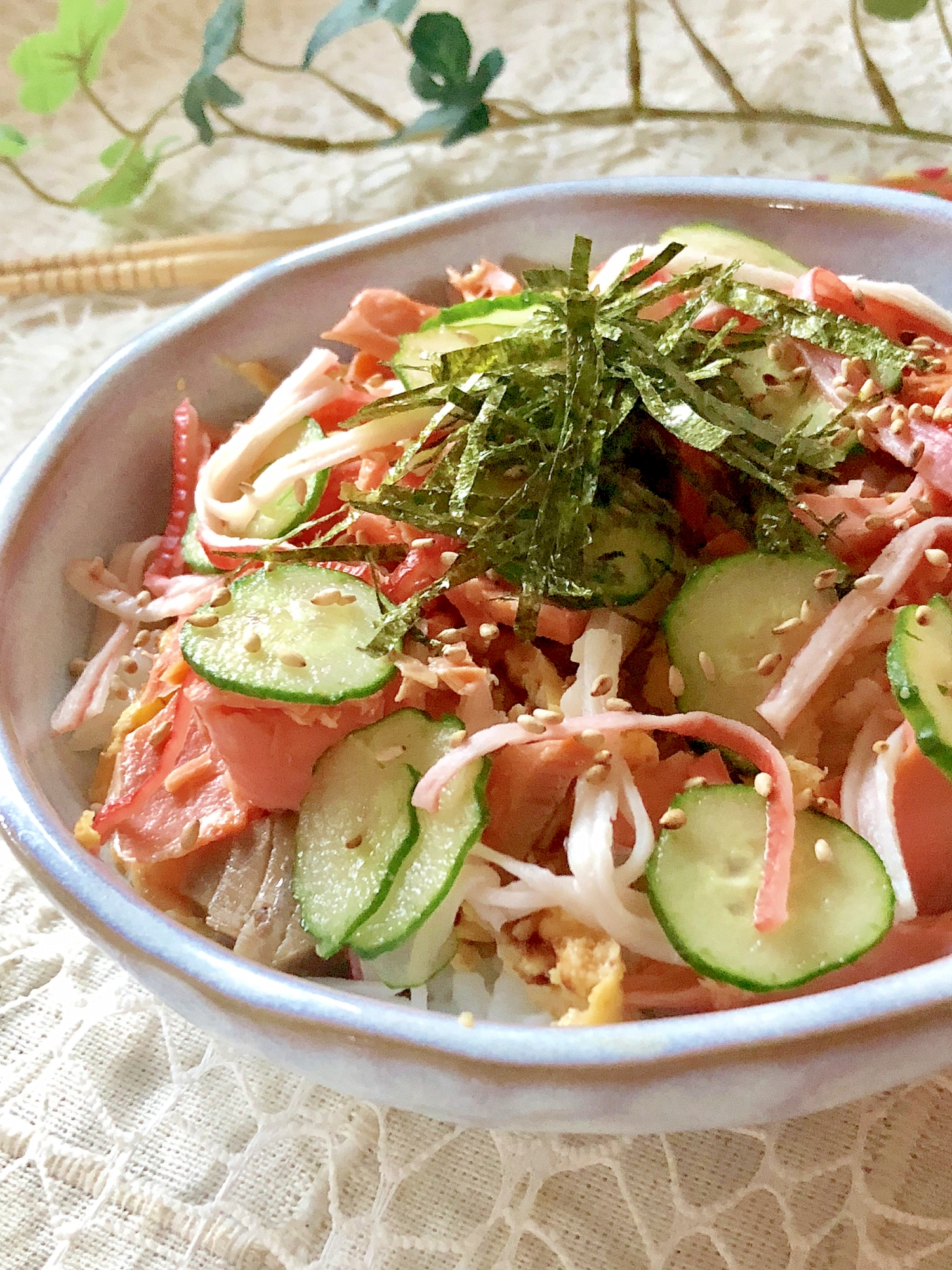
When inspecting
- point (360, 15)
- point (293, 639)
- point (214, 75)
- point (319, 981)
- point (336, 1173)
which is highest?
point (360, 15)

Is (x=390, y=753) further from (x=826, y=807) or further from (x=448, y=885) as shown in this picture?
(x=826, y=807)

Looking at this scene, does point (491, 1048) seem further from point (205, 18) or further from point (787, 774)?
point (205, 18)

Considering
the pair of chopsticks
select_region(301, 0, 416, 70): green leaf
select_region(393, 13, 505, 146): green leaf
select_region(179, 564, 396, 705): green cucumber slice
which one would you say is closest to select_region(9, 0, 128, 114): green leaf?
the pair of chopsticks

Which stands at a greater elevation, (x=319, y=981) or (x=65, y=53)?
(x=65, y=53)

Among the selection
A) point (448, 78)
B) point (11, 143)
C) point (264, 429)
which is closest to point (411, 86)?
point (448, 78)

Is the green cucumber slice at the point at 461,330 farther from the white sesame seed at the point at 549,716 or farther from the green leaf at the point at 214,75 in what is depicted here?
the green leaf at the point at 214,75

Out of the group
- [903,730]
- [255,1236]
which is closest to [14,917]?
[255,1236]

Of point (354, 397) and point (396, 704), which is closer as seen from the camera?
point (396, 704)
